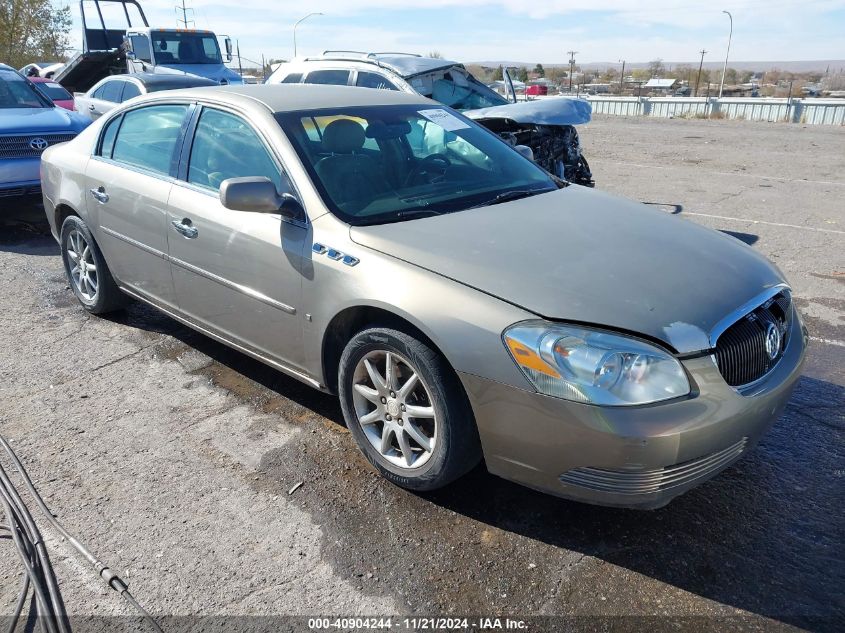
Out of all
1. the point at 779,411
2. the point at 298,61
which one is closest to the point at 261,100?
the point at 779,411

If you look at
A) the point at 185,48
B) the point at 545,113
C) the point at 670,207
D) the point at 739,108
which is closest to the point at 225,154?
the point at 545,113

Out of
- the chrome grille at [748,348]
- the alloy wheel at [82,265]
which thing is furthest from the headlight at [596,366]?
the alloy wheel at [82,265]

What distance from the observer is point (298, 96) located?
156 inches

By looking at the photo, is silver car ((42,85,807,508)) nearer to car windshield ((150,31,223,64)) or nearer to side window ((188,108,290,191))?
side window ((188,108,290,191))

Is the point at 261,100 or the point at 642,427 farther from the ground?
the point at 261,100

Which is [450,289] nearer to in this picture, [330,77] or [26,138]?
[26,138]

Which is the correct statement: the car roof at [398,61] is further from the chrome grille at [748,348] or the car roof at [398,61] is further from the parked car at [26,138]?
the chrome grille at [748,348]

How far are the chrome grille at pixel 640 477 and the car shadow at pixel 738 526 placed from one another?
0.37 meters

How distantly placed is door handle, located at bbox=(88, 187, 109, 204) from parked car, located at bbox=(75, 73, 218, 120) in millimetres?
7253

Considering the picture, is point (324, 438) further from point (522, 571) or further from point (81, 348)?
point (81, 348)

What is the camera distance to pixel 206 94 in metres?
4.07

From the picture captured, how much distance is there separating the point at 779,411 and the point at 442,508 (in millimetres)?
1435

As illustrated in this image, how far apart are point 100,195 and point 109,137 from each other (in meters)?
0.46

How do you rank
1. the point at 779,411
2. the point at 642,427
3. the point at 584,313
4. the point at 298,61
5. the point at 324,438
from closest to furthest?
the point at 642,427 → the point at 584,313 → the point at 779,411 → the point at 324,438 → the point at 298,61
